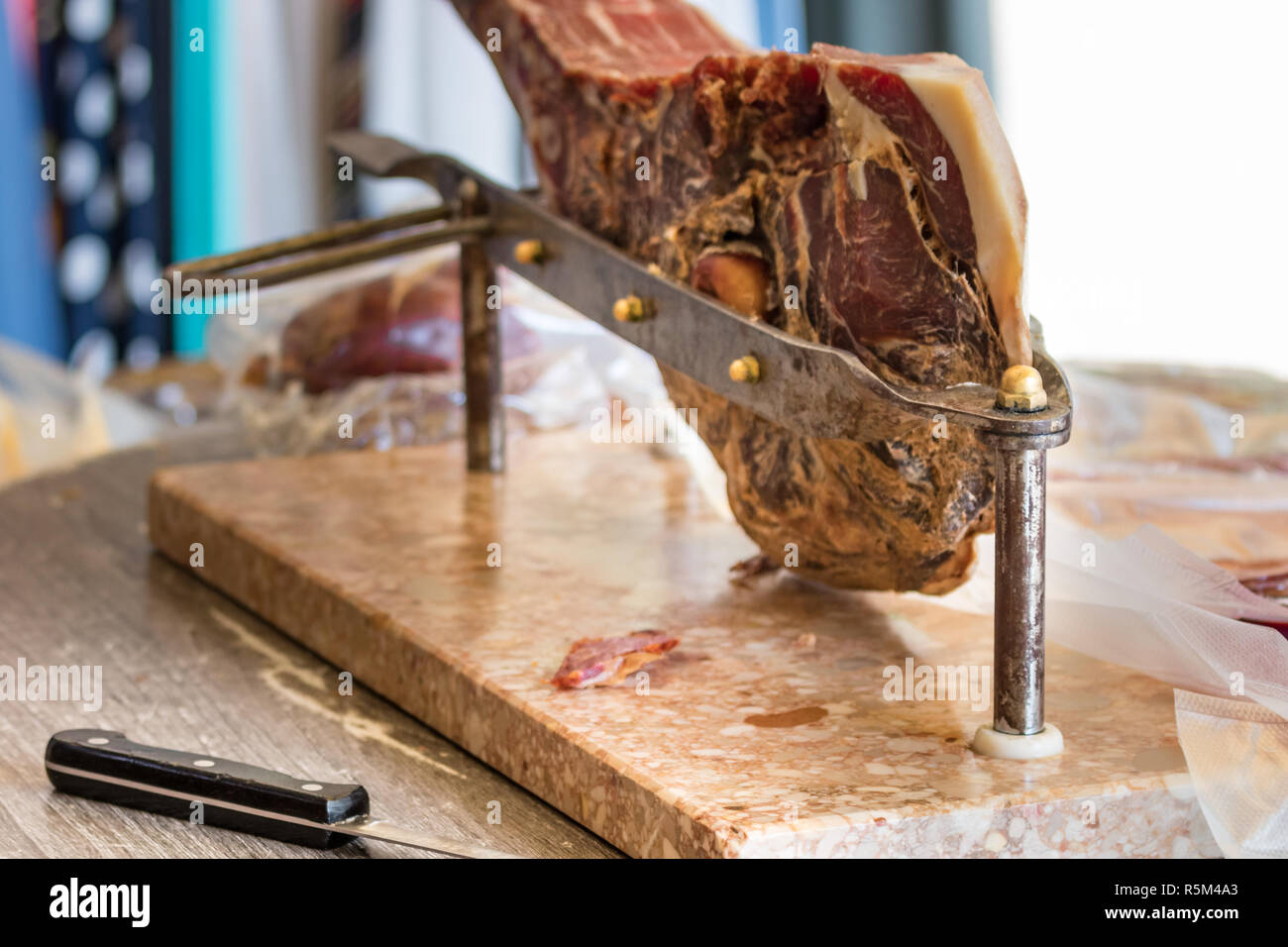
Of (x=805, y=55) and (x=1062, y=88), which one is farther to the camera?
(x=1062, y=88)

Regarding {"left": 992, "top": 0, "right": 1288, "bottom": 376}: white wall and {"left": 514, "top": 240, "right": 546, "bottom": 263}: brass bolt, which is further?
{"left": 992, "top": 0, "right": 1288, "bottom": 376}: white wall

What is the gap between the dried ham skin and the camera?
1.01 meters

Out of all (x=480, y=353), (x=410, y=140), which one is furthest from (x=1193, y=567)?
(x=410, y=140)

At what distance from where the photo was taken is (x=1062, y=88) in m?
2.69

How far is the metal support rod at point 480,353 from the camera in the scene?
4.98 feet

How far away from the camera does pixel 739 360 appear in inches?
40.3

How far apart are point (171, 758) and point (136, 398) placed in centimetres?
159

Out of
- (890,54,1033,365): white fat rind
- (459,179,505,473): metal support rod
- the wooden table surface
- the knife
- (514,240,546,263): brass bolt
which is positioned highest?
(890,54,1033,365): white fat rind

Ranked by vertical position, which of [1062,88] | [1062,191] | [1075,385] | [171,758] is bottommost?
[171,758]

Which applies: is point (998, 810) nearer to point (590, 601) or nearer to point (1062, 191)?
point (590, 601)

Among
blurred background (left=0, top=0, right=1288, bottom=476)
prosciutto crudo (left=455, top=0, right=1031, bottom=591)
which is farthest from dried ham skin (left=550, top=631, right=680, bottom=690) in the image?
blurred background (left=0, top=0, right=1288, bottom=476)

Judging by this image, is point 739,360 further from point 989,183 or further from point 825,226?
point 989,183

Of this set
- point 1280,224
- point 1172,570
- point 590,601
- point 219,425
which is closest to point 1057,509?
point 1172,570

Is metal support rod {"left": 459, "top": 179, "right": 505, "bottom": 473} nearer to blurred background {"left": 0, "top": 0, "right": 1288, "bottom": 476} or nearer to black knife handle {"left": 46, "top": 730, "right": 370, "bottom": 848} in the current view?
blurred background {"left": 0, "top": 0, "right": 1288, "bottom": 476}
